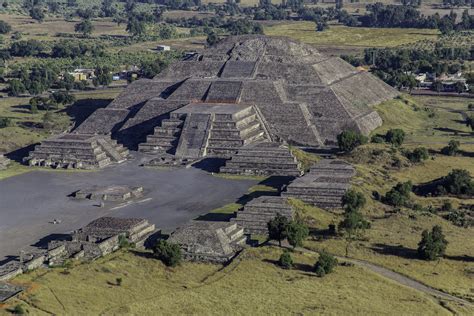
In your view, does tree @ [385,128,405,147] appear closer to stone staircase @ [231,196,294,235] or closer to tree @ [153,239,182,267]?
stone staircase @ [231,196,294,235]

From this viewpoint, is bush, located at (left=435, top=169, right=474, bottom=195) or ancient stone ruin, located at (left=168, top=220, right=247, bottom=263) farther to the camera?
bush, located at (left=435, top=169, right=474, bottom=195)

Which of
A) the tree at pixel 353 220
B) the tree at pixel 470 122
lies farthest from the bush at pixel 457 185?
the tree at pixel 470 122

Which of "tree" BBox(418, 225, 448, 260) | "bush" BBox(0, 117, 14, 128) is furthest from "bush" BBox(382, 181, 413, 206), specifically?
"bush" BBox(0, 117, 14, 128)

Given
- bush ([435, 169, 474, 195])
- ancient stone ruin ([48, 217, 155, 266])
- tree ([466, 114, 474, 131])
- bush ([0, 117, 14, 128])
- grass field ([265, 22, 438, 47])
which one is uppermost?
ancient stone ruin ([48, 217, 155, 266])

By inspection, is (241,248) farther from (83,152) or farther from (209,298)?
(83,152)

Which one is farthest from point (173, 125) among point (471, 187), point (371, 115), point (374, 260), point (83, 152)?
point (374, 260)

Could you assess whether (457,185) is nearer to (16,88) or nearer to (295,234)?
(295,234)

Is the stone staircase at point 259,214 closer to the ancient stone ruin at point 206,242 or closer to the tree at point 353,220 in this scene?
the ancient stone ruin at point 206,242
